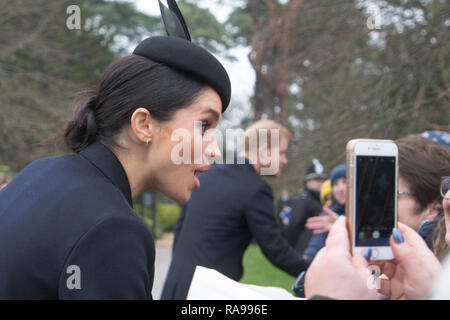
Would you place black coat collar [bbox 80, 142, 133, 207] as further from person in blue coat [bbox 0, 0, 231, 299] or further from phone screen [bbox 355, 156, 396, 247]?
phone screen [bbox 355, 156, 396, 247]

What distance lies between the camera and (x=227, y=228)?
3457 mm

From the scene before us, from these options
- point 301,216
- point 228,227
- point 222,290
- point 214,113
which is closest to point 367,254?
point 222,290

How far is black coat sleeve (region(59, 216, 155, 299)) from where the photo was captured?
1176 millimetres

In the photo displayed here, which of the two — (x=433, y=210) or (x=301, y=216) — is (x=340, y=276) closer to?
(x=433, y=210)

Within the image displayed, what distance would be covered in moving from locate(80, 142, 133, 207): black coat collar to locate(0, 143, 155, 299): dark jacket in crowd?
0.29ft

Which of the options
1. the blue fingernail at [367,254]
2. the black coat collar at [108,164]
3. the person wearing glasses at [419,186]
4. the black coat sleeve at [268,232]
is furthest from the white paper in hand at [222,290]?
the black coat sleeve at [268,232]

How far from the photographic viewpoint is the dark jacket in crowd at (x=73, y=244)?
1.19 meters

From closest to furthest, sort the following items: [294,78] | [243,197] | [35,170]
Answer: [35,170]
[243,197]
[294,78]

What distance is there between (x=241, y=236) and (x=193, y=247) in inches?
13.2

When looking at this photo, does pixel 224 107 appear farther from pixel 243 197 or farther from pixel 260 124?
pixel 260 124

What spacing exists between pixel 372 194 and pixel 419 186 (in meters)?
1.08
